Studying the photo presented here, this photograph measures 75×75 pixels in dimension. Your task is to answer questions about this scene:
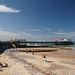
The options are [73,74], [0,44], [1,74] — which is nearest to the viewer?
[1,74]

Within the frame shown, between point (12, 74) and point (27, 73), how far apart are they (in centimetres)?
195

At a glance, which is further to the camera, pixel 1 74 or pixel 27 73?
pixel 27 73

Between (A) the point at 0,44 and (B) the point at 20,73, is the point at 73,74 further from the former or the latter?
(A) the point at 0,44

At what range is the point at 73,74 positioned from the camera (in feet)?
38.2

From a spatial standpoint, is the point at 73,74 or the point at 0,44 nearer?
the point at 73,74

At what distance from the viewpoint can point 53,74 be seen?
11.7m

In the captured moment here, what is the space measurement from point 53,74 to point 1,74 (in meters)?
6.77

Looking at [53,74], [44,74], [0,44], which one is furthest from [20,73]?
[0,44]

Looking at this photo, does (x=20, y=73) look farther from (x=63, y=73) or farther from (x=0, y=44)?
(x=0, y=44)

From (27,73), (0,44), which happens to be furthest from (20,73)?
(0,44)

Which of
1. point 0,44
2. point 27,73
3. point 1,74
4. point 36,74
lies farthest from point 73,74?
point 0,44

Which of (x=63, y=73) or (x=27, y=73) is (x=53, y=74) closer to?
(x=63, y=73)

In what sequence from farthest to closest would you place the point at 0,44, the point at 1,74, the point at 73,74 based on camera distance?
the point at 0,44 < the point at 73,74 < the point at 1,74

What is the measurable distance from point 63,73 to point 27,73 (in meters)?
5.03
